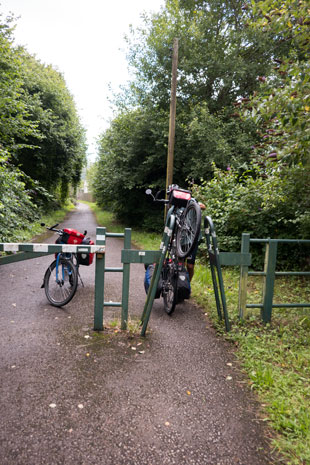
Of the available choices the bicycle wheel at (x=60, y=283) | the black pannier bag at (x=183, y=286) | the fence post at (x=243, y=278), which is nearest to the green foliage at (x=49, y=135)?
the bicycle wheel at (x=60, y=283)

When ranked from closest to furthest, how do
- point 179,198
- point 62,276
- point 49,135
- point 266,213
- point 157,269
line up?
point 157,269, point 179,198, point 62,276, point 266,213, point 49,135

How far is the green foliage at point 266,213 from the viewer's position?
5.73 metres

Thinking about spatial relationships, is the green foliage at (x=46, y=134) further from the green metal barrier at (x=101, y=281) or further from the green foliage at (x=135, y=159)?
the green metal barrier at (x=101, y=281)

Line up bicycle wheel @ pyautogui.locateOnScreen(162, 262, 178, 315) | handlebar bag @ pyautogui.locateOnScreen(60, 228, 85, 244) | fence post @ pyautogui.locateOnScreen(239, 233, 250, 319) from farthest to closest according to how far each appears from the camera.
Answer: handlebar bag @ pyautogui.locateOnScreen(60, 228, 85, 244) → bicycle wheel @ pyautogui.locateOnScreen(162, 262, 178, 315) → fence post @ pyautogui.locateOnScreen(239, 233, 250, 319)

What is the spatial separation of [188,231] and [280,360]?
69.7 inches

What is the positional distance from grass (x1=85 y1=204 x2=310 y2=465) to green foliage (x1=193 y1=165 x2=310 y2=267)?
1.18m

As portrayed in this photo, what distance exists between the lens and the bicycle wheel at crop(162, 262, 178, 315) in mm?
4123

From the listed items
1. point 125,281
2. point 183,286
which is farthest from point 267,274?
point 125,281

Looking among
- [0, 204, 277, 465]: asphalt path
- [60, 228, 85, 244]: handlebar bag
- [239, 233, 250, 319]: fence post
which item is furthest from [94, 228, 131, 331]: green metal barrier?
[239, 233, 250, 319]: fence post

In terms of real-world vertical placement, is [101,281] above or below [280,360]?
above

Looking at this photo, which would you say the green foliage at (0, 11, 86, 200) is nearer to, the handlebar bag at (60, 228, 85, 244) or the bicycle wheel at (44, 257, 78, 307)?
the handlebar bag at (60, 228, 85, 244)

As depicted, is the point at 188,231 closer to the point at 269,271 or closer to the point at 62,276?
the point at 269,271

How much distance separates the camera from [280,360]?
3.25 metres

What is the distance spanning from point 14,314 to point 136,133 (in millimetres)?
11393
